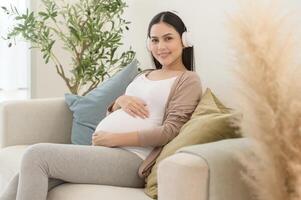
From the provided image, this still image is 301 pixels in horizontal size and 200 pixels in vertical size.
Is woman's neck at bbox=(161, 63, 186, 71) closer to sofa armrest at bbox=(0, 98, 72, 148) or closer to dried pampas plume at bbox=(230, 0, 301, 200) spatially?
sofa armrest at bbox=(0, 98, 72, 148)

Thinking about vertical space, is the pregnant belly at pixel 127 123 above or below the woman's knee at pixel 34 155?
above

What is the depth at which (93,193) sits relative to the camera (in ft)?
5.43

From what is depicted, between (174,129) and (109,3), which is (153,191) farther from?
(109,3)

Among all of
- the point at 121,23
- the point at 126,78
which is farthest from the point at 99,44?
the point at 126,78

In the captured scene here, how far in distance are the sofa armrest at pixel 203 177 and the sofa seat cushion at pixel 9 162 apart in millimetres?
1052

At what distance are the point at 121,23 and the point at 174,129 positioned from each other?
1567 millimetres

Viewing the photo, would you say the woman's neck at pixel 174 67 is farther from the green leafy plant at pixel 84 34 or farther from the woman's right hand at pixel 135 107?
the green leafy plant at pixel 84 34

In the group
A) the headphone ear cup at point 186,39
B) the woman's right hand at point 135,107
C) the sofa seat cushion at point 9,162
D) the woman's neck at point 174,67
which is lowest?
the sofa seat cushion at point 9,162

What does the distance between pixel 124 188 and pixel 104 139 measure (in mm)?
256

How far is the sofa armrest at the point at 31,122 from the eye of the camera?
2385mm

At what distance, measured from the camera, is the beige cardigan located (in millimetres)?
1801

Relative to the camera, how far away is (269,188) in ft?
2.98

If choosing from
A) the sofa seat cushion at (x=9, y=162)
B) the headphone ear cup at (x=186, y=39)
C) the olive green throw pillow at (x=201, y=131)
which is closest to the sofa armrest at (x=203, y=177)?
the olive green throw pillow at (x=201, y=131)

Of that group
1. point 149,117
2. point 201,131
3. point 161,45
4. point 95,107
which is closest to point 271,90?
point 201,131
